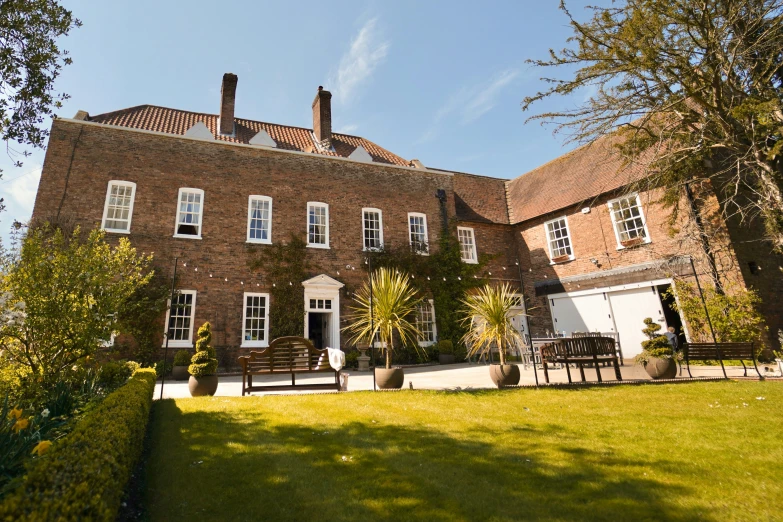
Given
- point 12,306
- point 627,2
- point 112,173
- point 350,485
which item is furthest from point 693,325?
point 112,173

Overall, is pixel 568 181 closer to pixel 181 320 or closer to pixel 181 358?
pixel 181 320

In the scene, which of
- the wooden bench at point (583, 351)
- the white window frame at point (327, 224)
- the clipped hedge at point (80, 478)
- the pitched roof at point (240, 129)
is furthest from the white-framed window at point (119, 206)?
the wooden bench at point (583, 351)

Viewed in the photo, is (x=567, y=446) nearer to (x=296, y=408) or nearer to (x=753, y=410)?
(x=753, y=410)

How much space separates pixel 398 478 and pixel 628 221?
Result: 16370 mm

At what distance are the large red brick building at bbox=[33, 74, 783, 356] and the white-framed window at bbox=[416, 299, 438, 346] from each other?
64 millimetres

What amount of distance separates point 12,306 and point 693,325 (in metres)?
18.3

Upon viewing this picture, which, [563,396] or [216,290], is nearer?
[563,396]

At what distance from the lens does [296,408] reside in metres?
6.63

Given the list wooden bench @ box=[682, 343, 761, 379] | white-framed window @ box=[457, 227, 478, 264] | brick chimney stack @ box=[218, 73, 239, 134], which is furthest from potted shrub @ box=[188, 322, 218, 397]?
white-framed window @ box=[457, 227, 478, 264]

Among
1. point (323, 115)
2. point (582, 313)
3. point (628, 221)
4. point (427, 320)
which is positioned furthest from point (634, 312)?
point (323, 115)

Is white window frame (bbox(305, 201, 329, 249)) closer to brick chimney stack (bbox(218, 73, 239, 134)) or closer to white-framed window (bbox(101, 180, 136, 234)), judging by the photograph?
brick chimney stack (bbox(218, 73, 239, 134))

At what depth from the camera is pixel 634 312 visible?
15.4 meters

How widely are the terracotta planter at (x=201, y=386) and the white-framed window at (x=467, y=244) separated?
1373 cm

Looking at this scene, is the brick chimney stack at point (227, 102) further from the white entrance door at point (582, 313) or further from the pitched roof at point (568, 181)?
the white entrance door at point (582, 313)
